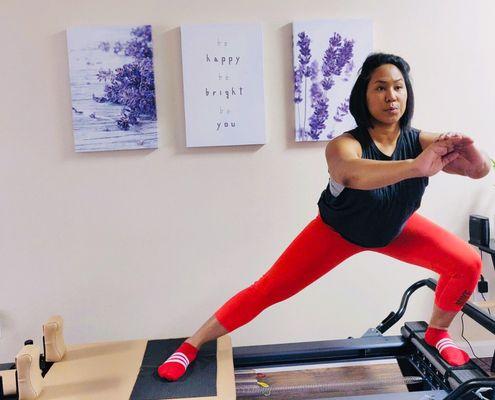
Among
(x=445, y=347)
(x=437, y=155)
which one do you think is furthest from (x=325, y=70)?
(x=445, y=347)

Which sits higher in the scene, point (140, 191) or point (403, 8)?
point (403, 8)

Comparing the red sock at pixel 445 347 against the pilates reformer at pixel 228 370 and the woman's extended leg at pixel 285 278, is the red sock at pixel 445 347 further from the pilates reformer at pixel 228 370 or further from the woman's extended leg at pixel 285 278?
the woman's extended leg at pixel 285 278

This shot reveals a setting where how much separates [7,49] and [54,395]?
1554mm

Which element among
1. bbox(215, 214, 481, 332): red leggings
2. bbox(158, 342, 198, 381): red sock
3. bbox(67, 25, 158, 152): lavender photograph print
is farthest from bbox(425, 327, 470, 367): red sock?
bbox(67, 25, 158, 152): lavender photograph print

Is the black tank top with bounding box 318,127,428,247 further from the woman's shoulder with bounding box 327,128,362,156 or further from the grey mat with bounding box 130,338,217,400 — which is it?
the grey mat with bounding box 130,338,217,400

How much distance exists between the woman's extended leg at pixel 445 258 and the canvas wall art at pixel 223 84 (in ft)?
2.92

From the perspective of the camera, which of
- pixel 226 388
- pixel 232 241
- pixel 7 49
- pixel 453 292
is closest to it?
pixel 226 388

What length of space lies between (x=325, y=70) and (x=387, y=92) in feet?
2.67

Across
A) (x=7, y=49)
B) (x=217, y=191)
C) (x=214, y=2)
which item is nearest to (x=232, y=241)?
(x=217, y=191)

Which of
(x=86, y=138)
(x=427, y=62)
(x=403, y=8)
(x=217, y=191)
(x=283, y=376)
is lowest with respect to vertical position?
(x=283, y=376)

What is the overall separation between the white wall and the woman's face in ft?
2.70

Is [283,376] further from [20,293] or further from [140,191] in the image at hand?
A: [20,293]

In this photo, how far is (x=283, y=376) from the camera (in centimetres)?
257

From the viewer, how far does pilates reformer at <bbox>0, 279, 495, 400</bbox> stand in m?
1.67
